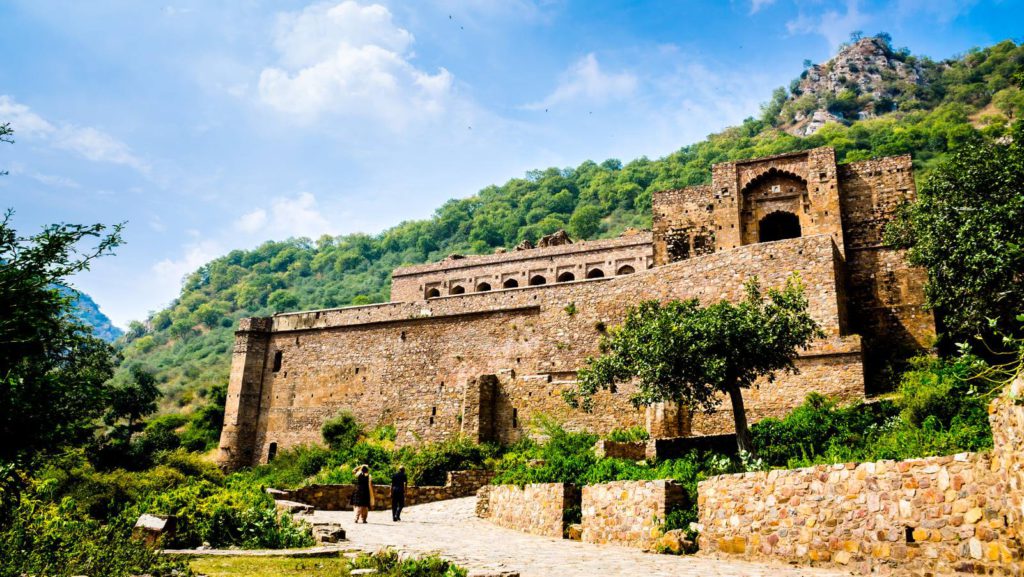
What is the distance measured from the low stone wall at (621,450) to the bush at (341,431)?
15.4 meters

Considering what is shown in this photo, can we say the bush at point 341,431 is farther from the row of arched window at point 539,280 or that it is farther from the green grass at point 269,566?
the green grass at point 269,566

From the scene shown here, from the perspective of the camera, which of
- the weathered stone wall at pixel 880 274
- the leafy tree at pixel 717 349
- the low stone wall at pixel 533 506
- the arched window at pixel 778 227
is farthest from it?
the arched window at pixel 778 227

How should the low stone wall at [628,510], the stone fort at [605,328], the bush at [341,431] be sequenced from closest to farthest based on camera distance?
the low stone wall at [628,510]
the stone fort at [605,328]
the bush at [341,431]

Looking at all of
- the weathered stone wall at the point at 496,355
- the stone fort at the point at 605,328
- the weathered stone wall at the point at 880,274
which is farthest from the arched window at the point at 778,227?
the weathered stone wall at the point at 496,355

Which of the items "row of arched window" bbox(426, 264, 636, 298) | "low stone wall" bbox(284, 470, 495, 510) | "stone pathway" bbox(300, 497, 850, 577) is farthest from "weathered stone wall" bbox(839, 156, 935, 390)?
"row of arched window" bbox(426, 264, 636, 298)

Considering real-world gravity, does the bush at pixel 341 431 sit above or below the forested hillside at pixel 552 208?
below

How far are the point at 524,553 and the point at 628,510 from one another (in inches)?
79.3

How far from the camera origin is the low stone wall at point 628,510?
1098 centimetres

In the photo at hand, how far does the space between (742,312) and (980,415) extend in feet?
15.6

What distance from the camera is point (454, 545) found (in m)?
11.5

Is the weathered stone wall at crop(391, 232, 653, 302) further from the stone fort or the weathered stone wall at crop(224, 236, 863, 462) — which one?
the weathered stone wall at crop(224, 236, 863, 462)

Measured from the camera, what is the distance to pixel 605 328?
26.3m

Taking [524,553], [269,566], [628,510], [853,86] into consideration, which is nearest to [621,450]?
[628,510]

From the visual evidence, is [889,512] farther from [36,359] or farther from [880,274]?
[880,274]
